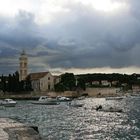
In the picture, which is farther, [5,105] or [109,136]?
[5,105]

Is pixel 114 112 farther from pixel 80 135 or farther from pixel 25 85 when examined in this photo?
pixel 25 85

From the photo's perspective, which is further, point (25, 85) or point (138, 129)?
point (25, 85)

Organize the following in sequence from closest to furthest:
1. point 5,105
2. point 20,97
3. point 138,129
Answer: point 138,129 → point 5,105 → point 20,97

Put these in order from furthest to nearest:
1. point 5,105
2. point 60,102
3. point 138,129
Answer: point 60,102 → point 5,105 → point 138,129

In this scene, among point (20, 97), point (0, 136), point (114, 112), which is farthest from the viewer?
point (20, 97)

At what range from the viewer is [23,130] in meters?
44.0

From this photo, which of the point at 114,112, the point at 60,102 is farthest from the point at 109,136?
the point at 60,102

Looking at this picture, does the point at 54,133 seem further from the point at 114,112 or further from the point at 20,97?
the point at 20,97

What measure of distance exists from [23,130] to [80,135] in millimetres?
Result: 7119

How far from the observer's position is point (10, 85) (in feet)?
609

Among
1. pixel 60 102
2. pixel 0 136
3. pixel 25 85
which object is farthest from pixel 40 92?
pixel 0 136

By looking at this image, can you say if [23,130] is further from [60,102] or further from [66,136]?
[60,102]

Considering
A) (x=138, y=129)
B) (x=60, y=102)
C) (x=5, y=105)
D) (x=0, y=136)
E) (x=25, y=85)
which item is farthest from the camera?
(x=25, y=85)

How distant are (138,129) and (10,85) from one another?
135876mm
